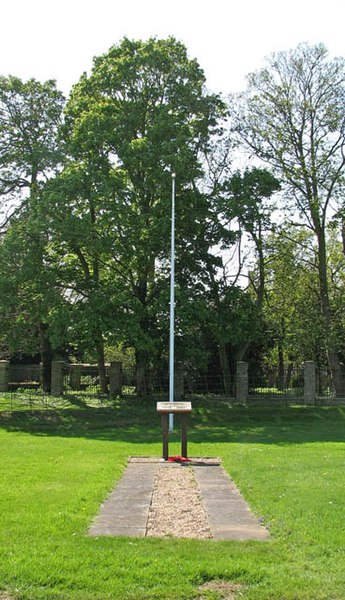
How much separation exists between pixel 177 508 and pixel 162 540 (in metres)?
1.76

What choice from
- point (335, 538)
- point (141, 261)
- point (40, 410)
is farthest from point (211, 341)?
point (335, 538)

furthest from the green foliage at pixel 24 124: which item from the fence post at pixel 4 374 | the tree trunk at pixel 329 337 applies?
the tree trunk at pixel 329 337

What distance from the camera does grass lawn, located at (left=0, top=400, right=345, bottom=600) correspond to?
5156 mm

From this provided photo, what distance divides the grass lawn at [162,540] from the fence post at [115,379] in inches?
546

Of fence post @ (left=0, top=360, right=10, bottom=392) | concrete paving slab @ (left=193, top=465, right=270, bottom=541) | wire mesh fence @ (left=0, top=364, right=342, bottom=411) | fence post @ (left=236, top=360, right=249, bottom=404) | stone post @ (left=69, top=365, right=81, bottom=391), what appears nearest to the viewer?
concrete paving slab @ (left=193, top=465, right=270, bottom=541)

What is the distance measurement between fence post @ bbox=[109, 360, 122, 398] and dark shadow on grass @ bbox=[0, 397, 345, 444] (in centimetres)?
172

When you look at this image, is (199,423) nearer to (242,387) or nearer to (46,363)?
(242,387)

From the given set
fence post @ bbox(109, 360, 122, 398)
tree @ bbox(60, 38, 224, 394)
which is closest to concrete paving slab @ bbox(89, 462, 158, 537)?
tree @ bbox(60, 38, 224, 394)

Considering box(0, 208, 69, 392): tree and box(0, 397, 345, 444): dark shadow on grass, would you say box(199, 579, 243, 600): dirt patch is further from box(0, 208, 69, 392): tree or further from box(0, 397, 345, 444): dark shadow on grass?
box(0, 208, 69, 392): tree

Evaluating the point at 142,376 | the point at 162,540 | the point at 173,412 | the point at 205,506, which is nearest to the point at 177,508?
the point at 205,506

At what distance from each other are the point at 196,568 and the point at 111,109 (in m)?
25.2

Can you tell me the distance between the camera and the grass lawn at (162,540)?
5.16 meters

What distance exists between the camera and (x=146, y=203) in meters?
28.8

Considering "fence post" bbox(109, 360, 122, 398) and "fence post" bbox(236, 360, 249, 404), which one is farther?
"fence post" bbox(109, 360, 122, 398)
